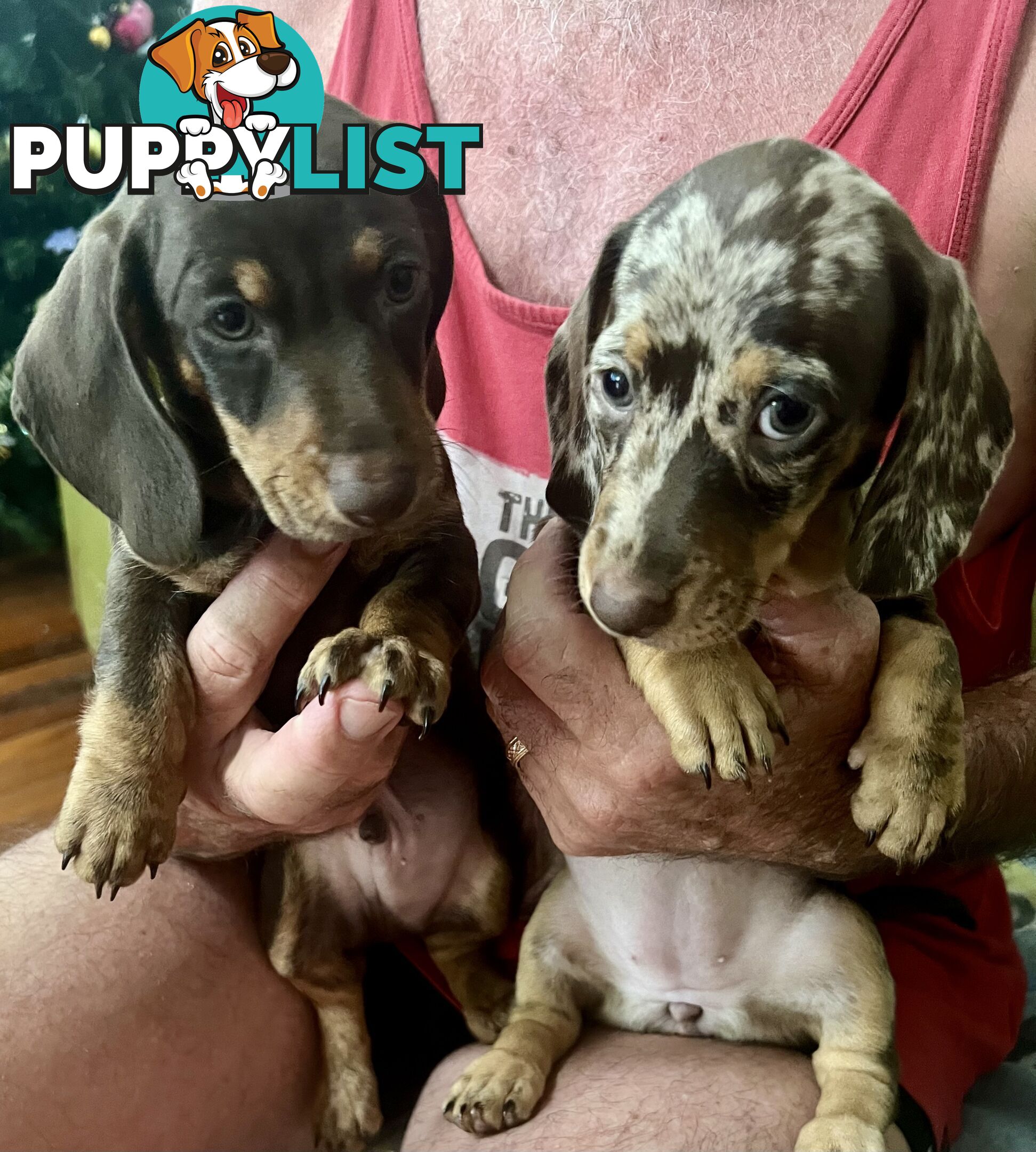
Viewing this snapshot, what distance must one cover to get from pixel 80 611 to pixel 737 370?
133 cm

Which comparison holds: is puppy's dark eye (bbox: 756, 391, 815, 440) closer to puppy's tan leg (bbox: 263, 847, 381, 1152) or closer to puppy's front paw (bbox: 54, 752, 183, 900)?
puppy's front paw (bbox: 54, 752, 183, 900)

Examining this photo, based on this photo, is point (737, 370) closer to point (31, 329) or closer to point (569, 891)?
point (31, 329)

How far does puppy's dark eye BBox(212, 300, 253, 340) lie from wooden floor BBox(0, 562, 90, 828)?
786 mm

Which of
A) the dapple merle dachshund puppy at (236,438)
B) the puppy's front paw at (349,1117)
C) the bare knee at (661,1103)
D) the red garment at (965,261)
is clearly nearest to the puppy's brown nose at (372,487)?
the dapple merle dachshund puppy at (236,438)

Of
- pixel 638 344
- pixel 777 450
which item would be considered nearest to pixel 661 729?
pixel 777 450

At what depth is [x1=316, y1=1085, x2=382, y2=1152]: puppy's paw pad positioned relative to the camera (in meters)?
1.83

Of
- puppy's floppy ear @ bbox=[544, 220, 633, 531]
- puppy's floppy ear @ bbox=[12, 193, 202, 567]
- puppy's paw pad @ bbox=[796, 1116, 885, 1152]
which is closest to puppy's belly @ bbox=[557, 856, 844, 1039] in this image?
puppy's paw pad @ bbox=[796, 1116, 885, 1152]

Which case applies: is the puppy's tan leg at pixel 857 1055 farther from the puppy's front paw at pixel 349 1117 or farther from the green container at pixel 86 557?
the green container at pixel 86 557

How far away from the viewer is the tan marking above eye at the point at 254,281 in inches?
48.6

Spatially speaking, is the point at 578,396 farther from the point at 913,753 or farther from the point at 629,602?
the point at 913,753

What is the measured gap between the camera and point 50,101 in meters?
1.29

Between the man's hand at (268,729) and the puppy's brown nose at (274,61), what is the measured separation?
2.04 feet

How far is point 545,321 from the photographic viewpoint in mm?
1670

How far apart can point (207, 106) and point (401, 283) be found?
0.32m
